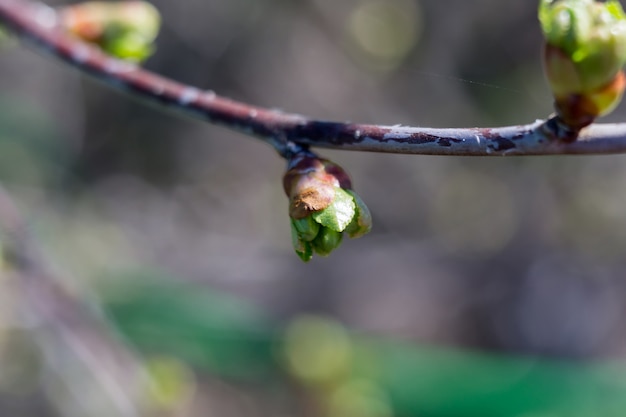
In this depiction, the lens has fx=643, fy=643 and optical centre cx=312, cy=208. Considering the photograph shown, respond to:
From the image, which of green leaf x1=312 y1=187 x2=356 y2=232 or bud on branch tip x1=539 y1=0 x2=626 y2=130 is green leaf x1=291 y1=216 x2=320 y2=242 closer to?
green leaf x1=312 y1=187 x2=356 y2=232

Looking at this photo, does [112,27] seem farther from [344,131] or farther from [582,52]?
[582,52]

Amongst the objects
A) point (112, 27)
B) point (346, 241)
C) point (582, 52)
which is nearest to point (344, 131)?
point (582, 52)

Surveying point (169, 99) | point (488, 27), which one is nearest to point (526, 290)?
point (488, 27)

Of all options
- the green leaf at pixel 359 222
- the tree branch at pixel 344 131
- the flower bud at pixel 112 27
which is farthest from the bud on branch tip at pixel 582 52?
the flower bud at pixel 112 27

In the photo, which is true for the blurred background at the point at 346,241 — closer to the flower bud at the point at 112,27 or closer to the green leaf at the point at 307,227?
the flower bud at the point at 112,27

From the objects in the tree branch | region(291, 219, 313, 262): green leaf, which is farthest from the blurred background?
region(291, 219, 313, 262): green leaf
